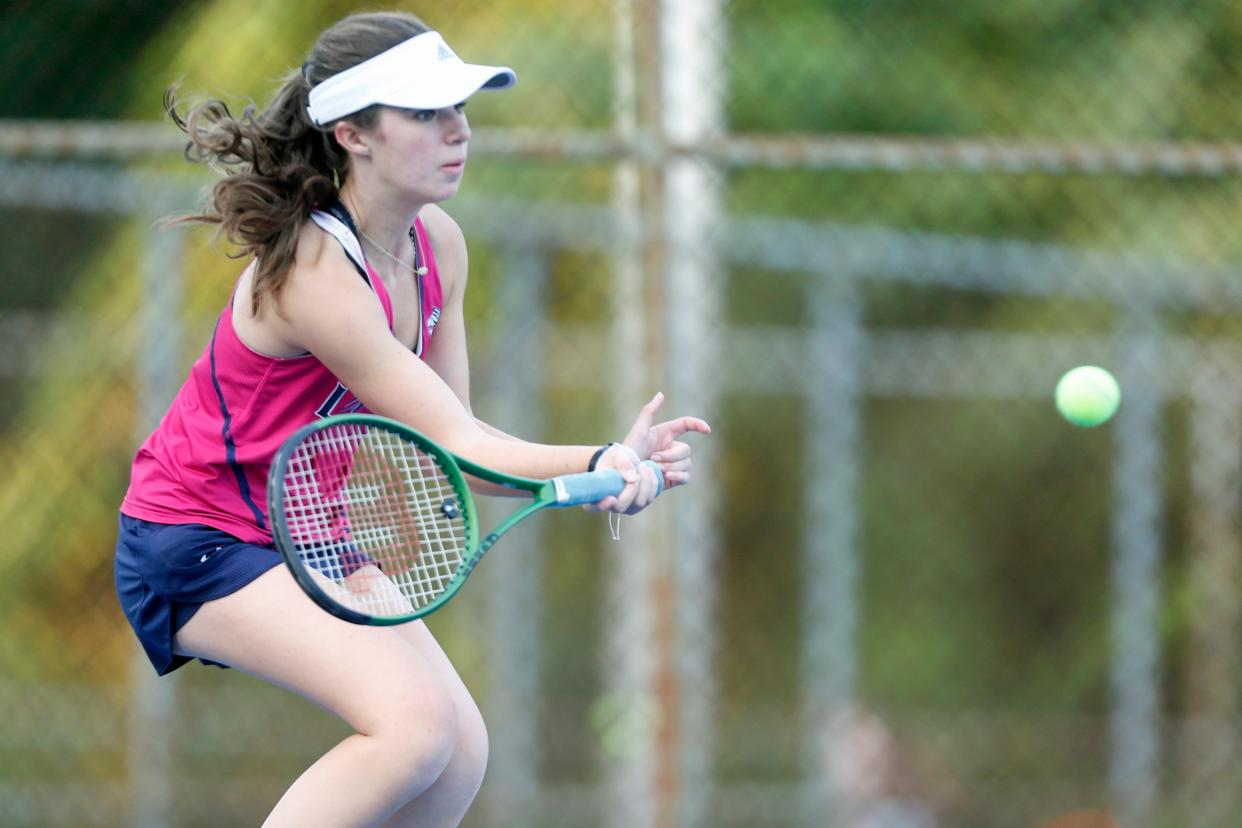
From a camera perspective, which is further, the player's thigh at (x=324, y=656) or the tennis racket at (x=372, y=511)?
the player's thigh at (x=324, y=656)

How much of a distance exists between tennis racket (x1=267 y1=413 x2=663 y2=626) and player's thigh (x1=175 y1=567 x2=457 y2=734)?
3.0 inches

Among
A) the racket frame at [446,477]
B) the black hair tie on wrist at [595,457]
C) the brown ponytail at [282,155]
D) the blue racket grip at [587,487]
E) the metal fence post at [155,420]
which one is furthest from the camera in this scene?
the metal fence post at [155,420]

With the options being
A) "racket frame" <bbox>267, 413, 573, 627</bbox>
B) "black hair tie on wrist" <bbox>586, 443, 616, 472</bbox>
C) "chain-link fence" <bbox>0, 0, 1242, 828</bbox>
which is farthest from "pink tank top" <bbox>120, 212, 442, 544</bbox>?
"chain-link fence" <bbox>0, 0, 1242, 828</bbox>

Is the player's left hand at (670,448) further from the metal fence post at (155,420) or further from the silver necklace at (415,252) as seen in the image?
the metal fence post at (155,420)

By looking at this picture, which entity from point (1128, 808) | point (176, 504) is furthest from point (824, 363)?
point (176, 504)

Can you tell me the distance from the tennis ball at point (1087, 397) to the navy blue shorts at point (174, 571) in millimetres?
2070

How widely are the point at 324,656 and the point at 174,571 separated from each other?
0.34 metres

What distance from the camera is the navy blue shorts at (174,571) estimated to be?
2.93 m

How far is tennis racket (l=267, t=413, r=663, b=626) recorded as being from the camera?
2625 mm

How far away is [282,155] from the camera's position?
3.09 m

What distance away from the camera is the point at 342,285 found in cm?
284

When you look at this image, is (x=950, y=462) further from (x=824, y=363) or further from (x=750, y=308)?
(x=824, y=363)

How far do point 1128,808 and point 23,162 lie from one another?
511 cm

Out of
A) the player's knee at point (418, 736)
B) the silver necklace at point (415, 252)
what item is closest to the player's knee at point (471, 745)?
the player's knee at point (418, 736)
